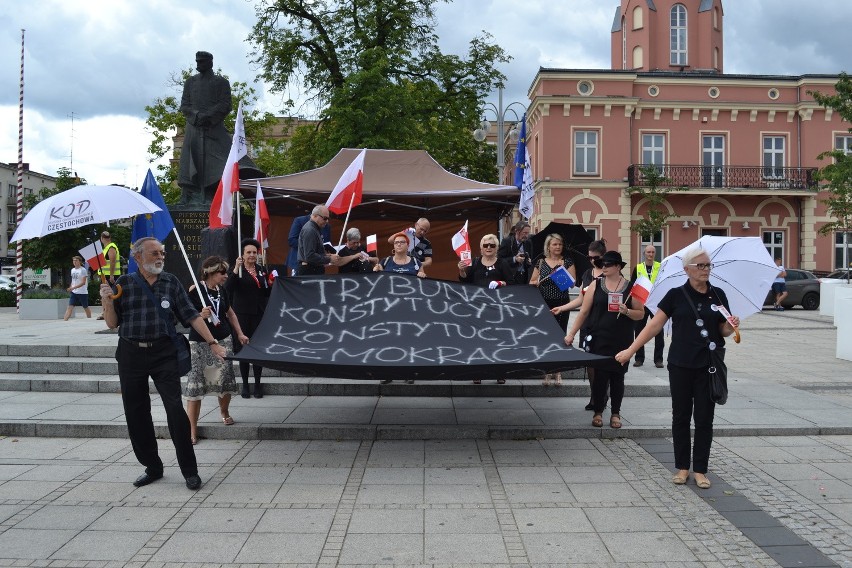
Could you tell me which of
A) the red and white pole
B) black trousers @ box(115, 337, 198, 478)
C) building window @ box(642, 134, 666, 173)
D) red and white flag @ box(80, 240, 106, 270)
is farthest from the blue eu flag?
building window @ box(642, 134, 666, 173)

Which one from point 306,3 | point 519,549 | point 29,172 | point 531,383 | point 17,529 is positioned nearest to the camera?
point 519,549

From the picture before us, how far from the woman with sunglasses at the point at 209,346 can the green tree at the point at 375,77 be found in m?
19.1

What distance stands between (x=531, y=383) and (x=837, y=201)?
69.5 ft

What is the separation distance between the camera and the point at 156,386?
6035 millimetres

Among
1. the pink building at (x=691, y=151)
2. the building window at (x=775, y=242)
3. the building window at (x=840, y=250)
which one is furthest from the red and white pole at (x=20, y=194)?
the building window at (x=840, y=250)

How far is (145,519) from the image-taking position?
210 inches

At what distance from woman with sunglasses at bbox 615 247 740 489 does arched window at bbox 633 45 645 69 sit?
1584 inches

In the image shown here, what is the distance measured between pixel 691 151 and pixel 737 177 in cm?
254

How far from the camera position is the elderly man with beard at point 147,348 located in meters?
5.95

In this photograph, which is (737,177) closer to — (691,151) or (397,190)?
(691,151)

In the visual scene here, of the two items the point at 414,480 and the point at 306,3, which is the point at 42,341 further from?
the point at 306,3

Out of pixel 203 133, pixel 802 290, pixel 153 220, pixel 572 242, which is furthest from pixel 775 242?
pixel 153 220

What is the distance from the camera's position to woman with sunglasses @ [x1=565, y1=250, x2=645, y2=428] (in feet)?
24.8

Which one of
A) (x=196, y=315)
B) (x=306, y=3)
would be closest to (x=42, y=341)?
(x=196, y=315)
